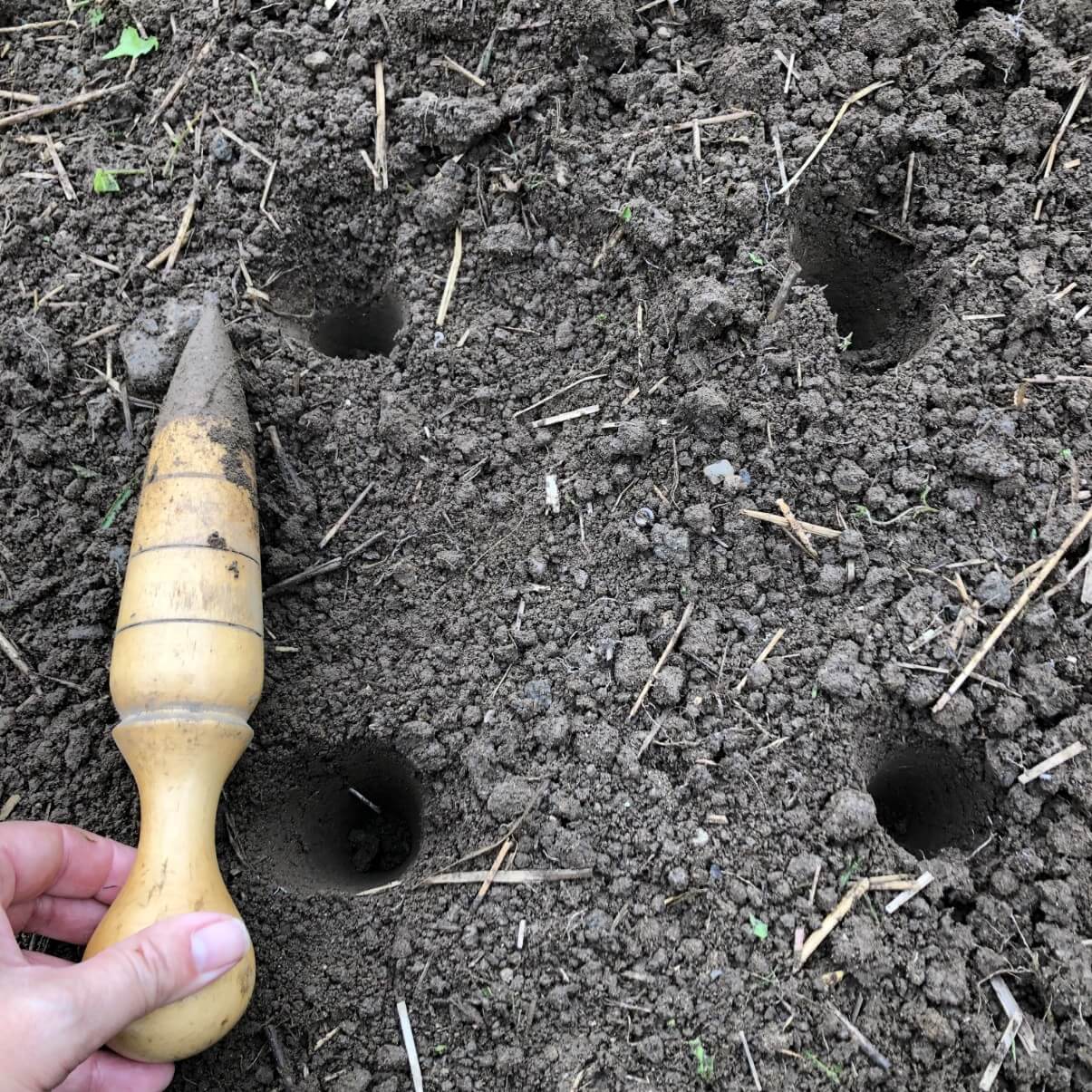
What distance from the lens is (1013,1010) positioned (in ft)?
5.27

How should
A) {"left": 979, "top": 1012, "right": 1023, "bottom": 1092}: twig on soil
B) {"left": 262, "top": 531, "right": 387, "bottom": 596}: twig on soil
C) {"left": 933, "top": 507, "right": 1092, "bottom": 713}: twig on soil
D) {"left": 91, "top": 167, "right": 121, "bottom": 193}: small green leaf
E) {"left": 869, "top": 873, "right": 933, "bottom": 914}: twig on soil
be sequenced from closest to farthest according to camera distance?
{"left": 979, "top": 1012, "right": 1023, "bottom": 1092}: twig on soil < {"left": 869, "top": 873, "right": 933, "bottom": 914}: twig on soil < {"left": 933, "top": 507, "right": 1092, "bottom": 713}: twig on soil < {"left": 262, "top": 531, "right": 387, "bottom": 596}: twig on soil < {"left": 91, "top": 167, "right": 121, "bottom": 193}: small green leaf

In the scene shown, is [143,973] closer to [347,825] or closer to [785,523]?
[347,825]

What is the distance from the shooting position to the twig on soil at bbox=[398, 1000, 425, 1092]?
1675 mm

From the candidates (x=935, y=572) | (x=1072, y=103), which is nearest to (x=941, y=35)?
(x=1072, y=103)

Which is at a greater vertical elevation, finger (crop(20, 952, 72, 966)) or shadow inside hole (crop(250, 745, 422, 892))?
finger (crop(20, 952, 72, 966))

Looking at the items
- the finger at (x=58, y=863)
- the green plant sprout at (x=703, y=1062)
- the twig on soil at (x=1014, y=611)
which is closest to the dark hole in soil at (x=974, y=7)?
the twig on soil at (x=1014, y=611)

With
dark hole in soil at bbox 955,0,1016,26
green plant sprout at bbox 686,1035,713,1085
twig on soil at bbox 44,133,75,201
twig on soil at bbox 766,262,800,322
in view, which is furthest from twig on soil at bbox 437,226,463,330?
green plant sprout at bbox 686,1035,713,1085

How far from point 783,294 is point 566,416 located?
544 mm

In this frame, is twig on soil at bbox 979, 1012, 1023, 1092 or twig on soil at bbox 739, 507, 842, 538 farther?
twig on soil at bbox 739, 507, 842, 538

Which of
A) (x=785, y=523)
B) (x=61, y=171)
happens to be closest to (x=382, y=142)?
(x=61, y=171)

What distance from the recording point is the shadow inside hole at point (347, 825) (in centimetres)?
197

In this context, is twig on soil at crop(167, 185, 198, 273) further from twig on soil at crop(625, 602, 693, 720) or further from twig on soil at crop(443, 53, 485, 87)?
twig on soil at crop(625, 602, 693, 720)

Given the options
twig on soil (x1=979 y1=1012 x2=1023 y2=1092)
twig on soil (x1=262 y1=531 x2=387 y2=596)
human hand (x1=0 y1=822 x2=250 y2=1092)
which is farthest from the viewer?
twig on soil (x1=262 y1=531 x2=387 y2=596)

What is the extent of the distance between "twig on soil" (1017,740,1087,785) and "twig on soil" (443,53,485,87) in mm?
1951
